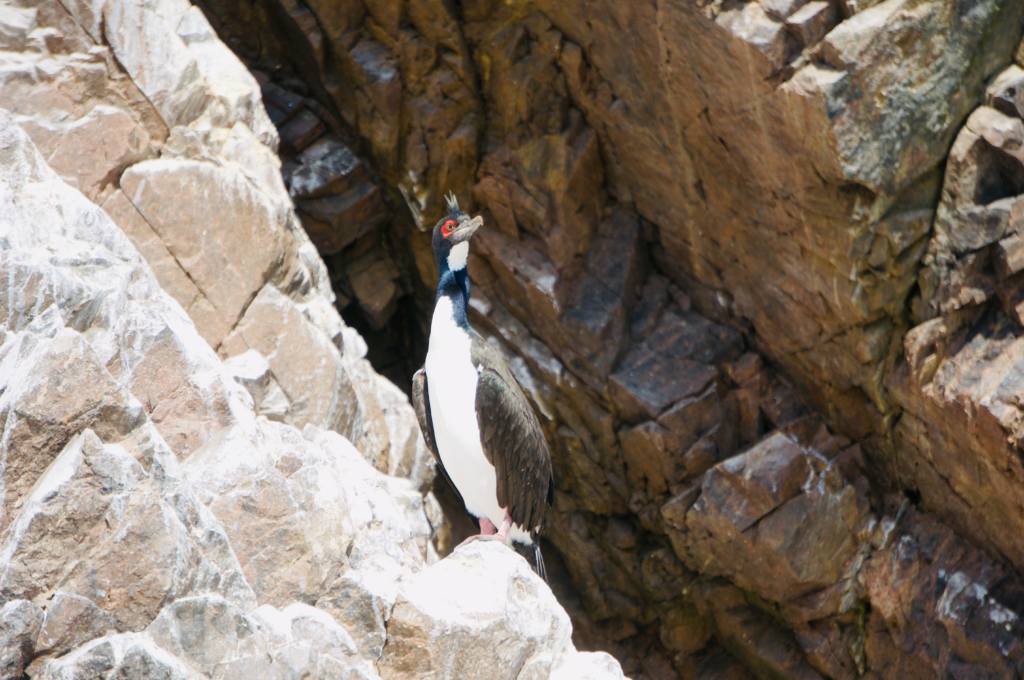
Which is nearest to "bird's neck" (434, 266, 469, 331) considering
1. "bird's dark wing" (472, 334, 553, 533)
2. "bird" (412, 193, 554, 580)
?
"bird" (412, 193, 554, 580)

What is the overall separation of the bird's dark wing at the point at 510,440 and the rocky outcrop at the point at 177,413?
0.75 m

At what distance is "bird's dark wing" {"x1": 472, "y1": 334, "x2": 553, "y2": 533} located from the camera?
5.05m

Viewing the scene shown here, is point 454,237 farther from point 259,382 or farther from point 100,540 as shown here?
point 100,540

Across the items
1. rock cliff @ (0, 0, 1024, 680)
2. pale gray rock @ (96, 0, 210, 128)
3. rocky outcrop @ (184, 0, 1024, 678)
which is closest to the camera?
rock cliff @ (0, 0, 1024, 680)

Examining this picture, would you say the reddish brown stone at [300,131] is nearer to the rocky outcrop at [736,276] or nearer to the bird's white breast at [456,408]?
the rocky outcrop at [736,276]

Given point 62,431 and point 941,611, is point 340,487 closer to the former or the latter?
point 62,431

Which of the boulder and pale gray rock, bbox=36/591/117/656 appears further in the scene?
pale gray rock, bbox=36/591/117/656

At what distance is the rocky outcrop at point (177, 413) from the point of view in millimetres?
2785

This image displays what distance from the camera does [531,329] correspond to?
9461mm

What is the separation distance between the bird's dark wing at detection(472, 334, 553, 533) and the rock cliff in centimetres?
75

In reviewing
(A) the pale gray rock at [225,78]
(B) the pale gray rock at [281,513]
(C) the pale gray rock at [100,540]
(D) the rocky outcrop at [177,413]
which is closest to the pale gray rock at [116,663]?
(D) the rocky outcrop at [177,413]

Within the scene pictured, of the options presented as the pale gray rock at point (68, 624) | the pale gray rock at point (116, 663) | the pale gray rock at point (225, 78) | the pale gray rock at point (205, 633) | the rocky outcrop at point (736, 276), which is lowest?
the rocky outcrop at point (736, 276)

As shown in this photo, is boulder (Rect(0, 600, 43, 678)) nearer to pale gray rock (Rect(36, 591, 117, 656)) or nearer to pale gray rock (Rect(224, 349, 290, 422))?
pale gray rock (Rect(36, 591, 117, 656))

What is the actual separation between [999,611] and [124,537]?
24.2 ft
